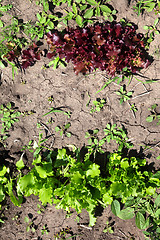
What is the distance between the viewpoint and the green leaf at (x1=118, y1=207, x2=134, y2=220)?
9.66ft

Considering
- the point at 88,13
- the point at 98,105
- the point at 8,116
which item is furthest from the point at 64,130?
the point at 88,13

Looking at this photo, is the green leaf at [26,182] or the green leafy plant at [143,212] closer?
the green leaf at [26,182]

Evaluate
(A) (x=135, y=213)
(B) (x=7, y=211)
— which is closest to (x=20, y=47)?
(B) (x=7, y=211)

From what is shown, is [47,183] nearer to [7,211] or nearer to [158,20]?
[7,211]

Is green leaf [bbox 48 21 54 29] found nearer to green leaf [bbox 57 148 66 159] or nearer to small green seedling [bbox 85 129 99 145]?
small green seedling [bbox 85 129 99 145]

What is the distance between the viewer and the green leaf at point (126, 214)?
2.95m

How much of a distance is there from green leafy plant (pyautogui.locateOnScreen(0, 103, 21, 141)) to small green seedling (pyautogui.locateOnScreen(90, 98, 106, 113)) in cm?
103

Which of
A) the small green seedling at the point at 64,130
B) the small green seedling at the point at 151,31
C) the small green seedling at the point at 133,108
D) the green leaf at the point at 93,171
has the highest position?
the small green seedling at the point at 151,31

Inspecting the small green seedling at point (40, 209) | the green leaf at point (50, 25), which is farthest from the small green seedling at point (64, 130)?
the green leaf at point (50, 25)

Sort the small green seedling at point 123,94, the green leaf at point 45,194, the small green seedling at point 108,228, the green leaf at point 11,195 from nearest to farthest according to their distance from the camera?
the green leaf at point 45,194
the green leaf at point 11,195
the small green seedling at point 123,94
the small green seedling at point 108,228

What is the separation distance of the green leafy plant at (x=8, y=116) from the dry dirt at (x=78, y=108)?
7cm

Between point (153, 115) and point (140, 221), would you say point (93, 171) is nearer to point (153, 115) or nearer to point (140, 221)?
point (140, 221)

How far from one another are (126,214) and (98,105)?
151 centimetres

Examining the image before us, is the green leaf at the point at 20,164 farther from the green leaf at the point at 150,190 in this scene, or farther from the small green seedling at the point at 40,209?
the green leaf at the point at 150,190
